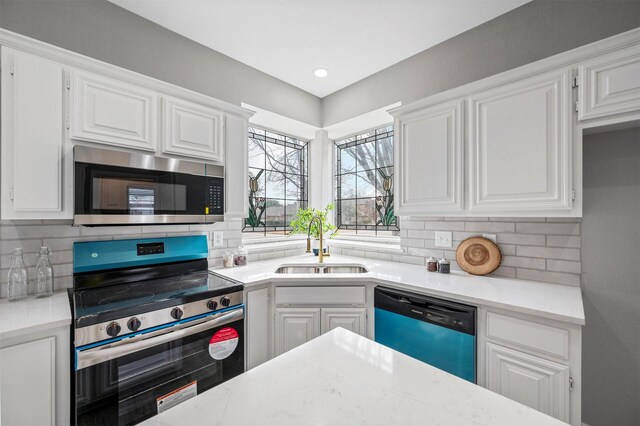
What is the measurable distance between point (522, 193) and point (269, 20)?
201cm

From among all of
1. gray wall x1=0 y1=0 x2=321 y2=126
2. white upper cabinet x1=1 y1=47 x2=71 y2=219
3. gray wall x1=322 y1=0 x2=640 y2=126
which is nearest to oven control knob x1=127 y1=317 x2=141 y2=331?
white upper cabinet x1=1 y1=47 x2=71 y2=219

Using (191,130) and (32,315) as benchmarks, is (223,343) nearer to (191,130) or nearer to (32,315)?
(32,315)

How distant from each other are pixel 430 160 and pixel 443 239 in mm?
656

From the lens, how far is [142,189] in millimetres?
1703

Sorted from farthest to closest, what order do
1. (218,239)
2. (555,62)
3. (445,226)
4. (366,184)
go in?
(366,184) < (218,239) < (445,226) < (555,62)

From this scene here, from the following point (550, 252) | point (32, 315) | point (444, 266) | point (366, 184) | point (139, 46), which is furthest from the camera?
point (366, 184)

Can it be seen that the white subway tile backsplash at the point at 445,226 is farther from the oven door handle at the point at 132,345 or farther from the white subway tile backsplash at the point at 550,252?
the oven door handle at the point at 132,345

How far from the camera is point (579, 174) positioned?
4.81ft

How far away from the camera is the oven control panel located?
4.14 feet

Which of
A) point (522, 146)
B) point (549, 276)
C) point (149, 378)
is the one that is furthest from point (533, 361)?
point (149, 378)

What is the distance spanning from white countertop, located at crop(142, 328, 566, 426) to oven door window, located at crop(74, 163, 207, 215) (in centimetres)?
135

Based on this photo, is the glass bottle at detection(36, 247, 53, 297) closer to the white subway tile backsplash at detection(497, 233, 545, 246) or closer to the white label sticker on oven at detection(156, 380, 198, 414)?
the white label sticker on oven at detection(156, 380, 198, 414)

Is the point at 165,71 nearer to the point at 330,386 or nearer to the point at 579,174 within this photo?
the point at 330,386

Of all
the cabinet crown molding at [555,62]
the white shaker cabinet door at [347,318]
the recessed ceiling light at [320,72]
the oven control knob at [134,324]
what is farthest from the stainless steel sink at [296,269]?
the recessed ceiling light at [320,72]
